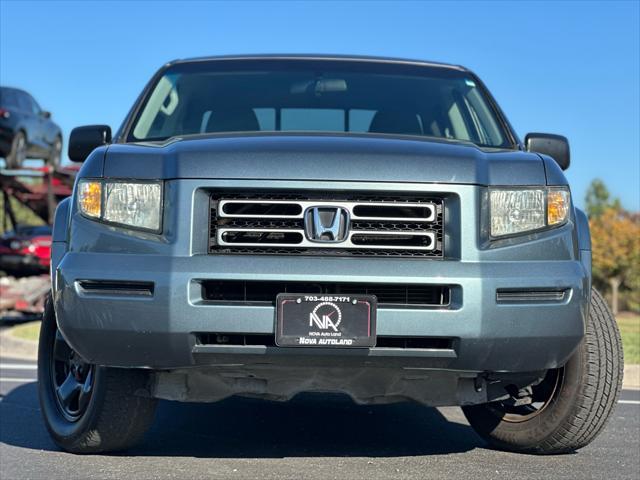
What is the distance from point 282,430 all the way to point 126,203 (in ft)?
5.89

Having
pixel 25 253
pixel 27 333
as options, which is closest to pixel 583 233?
pixel 27 333

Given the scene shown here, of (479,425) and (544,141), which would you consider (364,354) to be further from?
(544,141)

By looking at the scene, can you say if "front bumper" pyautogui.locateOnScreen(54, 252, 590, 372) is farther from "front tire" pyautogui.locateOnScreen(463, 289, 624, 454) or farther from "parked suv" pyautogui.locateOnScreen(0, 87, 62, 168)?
→ "parked suv" pyautogui.locateOnScreen(0, 87, 62, 168)

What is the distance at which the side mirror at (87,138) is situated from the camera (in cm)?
467

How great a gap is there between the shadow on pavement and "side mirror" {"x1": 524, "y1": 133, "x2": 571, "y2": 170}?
57.7 inches

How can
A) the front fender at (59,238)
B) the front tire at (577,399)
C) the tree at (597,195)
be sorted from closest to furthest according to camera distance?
1. the front fender at (59,238)
2. the front tire at (577,399)
3. the tree at (597,195)

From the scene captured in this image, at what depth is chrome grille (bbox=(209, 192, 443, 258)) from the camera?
355cm

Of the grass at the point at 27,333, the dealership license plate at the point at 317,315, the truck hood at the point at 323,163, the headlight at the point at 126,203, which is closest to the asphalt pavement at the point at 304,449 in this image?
the dealership license plate at the point at 317,315

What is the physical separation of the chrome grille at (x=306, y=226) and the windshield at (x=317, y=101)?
1187mm

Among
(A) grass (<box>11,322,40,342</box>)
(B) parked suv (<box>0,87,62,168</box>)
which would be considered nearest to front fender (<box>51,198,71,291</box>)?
(A) grass (<box>11,322,40,342</box>)

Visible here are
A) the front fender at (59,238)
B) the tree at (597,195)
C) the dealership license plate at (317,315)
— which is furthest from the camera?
the tree at (597,195)

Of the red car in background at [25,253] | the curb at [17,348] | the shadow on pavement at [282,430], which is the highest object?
the shadow on pavement at [282,430]

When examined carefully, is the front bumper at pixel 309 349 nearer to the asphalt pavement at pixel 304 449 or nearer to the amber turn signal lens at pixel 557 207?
the amber turn signal lens at pixel 557 207

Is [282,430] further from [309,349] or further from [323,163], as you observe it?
[323,163]
